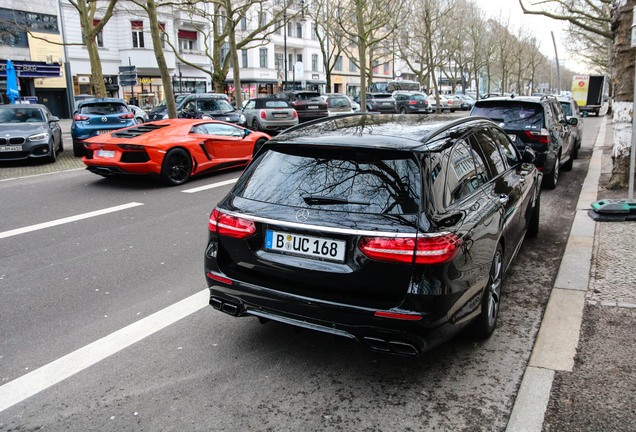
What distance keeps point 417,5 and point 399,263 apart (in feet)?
156

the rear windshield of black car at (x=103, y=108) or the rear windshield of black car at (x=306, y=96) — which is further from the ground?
the rear windshield of black car at (x=306, y=96)

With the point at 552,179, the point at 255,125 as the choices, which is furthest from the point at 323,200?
the point at 255,125

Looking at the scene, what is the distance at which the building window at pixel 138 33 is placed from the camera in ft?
142

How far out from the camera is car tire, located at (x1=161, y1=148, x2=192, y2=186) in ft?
34.5

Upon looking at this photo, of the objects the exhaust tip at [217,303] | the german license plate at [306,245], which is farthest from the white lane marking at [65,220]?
the german license plate at [306,245]

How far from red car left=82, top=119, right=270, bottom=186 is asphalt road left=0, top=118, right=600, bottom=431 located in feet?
14.2

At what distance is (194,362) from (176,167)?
761 centimetres

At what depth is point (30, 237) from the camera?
6910mm

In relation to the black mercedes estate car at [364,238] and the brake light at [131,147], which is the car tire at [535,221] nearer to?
the black mercedes estate car at [364,238]

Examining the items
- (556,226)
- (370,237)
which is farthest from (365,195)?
(556,226)

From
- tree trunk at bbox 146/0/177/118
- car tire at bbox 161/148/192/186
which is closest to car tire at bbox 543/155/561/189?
car tire at bbox 161/148/192/186

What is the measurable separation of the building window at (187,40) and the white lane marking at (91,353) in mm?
48943

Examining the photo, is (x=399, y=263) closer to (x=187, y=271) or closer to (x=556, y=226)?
(x=187, y=271)

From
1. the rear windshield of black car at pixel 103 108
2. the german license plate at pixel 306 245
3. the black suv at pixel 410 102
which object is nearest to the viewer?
the german license plate at pixel 306 245
